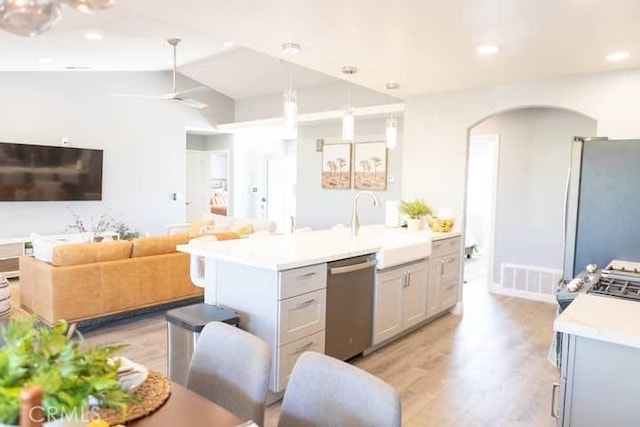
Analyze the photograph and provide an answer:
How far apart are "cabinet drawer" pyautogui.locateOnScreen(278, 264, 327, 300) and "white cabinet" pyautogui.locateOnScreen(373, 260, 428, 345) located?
2.29 feet

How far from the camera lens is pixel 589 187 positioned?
2.79 metres

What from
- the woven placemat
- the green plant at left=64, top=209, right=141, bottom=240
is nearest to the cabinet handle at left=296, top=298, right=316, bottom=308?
the woven placemat

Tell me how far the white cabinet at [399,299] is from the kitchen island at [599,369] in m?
1.90

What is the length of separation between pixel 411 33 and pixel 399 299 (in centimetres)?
208

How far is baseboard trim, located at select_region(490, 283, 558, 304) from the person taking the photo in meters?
5.38

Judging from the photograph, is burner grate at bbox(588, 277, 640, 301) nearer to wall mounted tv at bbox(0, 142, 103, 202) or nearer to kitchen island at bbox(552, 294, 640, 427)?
kitchen island at bbox(552, 294, 640, 427)

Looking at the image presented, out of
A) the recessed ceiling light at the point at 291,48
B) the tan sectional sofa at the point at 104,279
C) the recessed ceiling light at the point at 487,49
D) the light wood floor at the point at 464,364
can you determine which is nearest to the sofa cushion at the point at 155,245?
the tan sectional sofa at the point at 104,279

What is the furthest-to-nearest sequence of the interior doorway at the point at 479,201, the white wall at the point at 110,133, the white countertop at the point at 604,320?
1. the interior doorway at the point at 479,201
2. the white wall at the point at 110,133
3. the white countertop at the point at 604,320

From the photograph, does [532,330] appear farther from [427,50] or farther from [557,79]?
[427,50]

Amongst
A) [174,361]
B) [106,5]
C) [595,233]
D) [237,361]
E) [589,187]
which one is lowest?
[174,361]

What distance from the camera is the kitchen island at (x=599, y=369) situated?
1.45 metres

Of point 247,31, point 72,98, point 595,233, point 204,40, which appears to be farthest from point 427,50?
point 72,98

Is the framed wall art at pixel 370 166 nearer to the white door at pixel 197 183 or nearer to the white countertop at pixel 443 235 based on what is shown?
the white countertop at pixel 443 235

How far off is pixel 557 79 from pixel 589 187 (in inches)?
67.0
